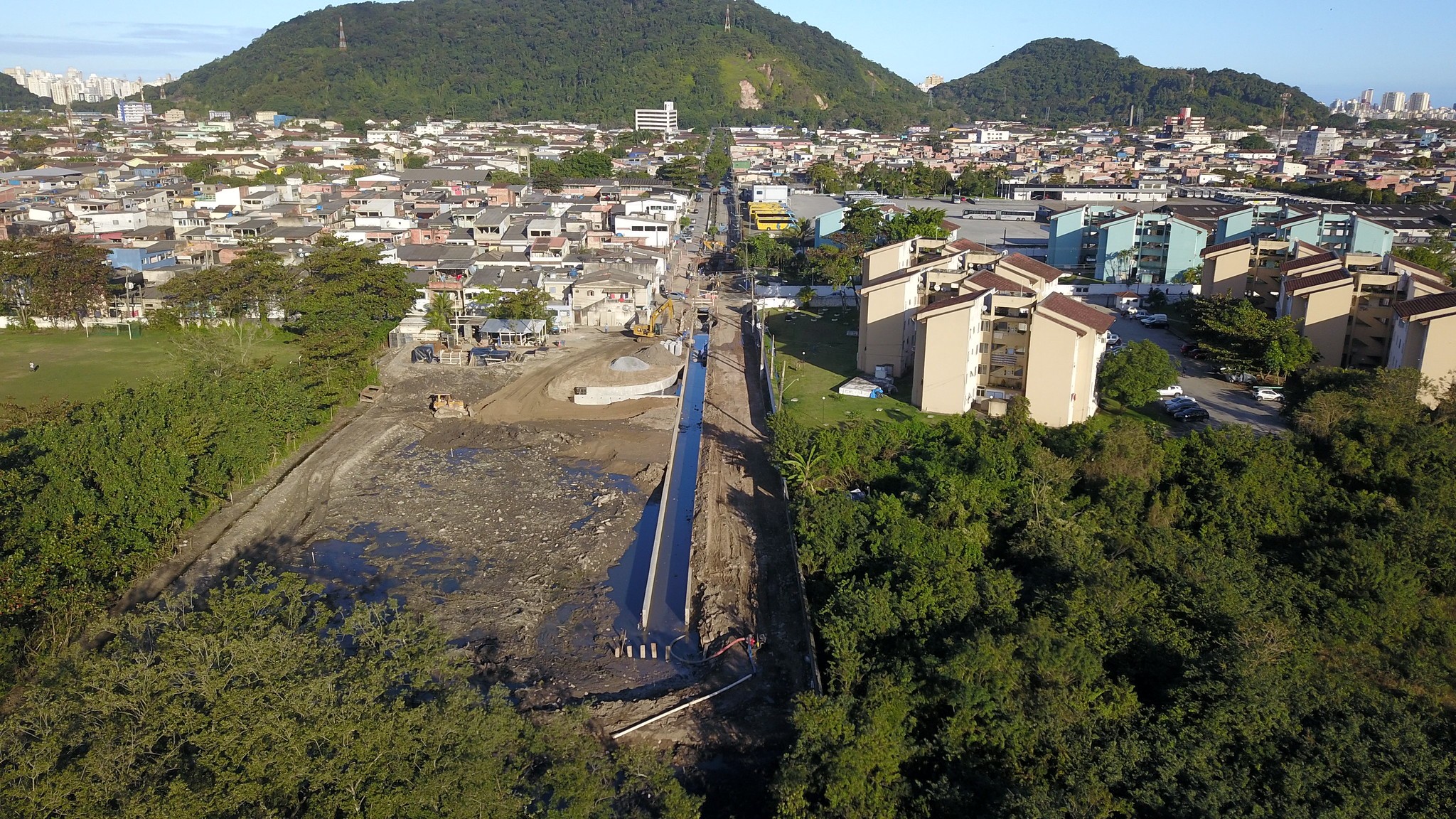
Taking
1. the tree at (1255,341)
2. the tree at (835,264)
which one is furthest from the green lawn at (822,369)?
the tree at (1255,341)

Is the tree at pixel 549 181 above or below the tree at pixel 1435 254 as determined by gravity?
above

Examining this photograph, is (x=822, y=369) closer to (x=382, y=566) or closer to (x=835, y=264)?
(x=835, y=264)

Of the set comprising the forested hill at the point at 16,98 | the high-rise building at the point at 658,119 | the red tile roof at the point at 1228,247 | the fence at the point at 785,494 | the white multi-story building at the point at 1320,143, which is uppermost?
the forested hill at the point at 16,98

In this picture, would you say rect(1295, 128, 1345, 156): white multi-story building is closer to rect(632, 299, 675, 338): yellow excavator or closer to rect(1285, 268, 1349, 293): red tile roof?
rect(1285, 268, 1349, 293): red tile roof

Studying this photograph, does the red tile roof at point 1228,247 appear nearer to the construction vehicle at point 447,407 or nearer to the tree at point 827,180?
the construction vehicle at point 447,407

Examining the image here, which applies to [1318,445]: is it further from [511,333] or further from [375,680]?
[511,333]

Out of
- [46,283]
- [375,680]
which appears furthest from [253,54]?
[375,680]
